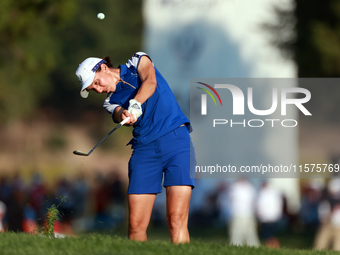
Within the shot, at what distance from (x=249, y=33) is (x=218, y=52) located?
3.31 feet

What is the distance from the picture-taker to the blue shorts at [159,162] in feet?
12.6

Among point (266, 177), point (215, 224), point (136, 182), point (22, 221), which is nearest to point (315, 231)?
point (266, 177)

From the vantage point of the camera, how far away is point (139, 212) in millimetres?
3926

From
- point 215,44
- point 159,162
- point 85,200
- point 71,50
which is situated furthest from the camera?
point 71,50

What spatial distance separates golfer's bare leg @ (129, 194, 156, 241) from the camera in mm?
3916

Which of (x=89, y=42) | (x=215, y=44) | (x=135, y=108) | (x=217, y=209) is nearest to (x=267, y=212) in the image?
(x=217, y=209)

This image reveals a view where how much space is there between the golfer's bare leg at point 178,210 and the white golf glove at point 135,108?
581mm

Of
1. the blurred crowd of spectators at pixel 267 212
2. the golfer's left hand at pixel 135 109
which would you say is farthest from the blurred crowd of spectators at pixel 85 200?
the golfer's left hand at pixel 135 109

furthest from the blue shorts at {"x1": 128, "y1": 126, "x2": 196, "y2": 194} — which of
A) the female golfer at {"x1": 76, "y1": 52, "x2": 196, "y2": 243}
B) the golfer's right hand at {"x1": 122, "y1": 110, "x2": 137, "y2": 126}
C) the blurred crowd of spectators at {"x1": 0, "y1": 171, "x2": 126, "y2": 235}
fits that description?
the blurred crowd of spectators at {"x1": 0, "y1": 171, "x2": 126, "y2": 235}

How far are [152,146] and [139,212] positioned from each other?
19.7 inches

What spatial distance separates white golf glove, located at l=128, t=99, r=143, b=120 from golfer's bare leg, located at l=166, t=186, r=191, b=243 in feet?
1.91

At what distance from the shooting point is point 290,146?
1338 centimetres

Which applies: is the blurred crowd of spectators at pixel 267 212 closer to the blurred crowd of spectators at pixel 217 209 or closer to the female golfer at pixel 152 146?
the blurred crowd of spectators at pixel 217 209

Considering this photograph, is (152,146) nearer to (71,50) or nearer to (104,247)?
(104,247)
